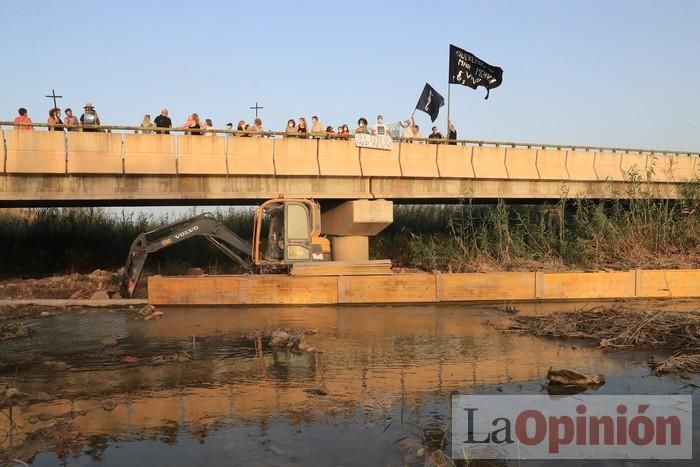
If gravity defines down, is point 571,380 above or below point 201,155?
below

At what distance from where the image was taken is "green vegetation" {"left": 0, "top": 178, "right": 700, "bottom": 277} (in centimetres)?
1989

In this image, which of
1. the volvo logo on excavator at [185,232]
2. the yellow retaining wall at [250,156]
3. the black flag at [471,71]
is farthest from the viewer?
the black flag at [471,71]

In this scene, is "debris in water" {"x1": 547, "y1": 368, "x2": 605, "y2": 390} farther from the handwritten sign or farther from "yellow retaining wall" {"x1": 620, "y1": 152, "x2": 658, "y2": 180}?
"yellow retaining wall" {"x1": 620, "y1": 152, "x2": 658, "y2": 180}

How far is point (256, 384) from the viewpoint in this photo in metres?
8.34

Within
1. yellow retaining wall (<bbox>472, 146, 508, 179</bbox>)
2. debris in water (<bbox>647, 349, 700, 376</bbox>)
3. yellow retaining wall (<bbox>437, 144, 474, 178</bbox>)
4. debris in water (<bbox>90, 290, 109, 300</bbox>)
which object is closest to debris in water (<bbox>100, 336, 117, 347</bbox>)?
debris in water (<bbox>90, 290, 109, 300</bbox>)

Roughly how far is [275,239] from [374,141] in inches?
303

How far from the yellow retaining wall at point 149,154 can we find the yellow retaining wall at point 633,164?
19.4 meters

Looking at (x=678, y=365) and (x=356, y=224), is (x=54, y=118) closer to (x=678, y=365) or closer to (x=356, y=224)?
(x=356, y=224)

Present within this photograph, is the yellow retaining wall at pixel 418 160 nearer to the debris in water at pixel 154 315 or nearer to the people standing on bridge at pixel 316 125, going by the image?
the people standing on bridge at pixel 316 125

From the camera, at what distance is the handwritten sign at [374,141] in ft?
73.4

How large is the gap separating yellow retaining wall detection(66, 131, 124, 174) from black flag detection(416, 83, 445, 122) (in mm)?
12793

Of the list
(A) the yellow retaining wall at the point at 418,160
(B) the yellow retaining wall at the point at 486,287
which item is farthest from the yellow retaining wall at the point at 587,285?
(A) the yellow retaining wall at the point at 418,160

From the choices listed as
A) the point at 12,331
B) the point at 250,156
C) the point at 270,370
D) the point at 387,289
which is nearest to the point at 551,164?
the point at 250,156

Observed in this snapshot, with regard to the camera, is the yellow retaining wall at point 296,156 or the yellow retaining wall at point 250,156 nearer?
the yellow retaining wall at point 250,156
